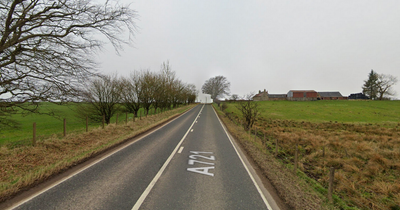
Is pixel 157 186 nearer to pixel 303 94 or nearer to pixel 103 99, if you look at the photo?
pixel 103 99

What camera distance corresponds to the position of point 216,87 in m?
90.7

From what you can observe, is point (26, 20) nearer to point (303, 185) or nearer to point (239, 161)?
point (239, 161)

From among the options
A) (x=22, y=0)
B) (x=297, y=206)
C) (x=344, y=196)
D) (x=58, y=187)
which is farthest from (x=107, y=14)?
(x=344, y=196)

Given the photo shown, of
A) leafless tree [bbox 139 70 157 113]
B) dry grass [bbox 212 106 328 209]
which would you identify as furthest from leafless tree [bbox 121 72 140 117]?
dry grass [bbox 212 106 328 209]

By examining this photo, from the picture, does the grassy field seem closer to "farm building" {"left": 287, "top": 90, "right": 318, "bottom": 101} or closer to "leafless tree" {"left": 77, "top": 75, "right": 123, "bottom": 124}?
"leafless tree" {"left": 77, "top": 75, "right": 123, "bottom": 124}

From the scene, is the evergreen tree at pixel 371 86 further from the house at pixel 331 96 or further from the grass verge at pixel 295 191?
the grass verge at pixel 295 191

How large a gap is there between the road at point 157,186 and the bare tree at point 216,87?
82356 millimetres

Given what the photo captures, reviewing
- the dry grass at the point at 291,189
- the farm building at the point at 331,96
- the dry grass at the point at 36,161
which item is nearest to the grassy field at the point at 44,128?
the dry grass at the point at 36,161

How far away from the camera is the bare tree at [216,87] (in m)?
88.8

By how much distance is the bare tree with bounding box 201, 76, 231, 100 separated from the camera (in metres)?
88.8

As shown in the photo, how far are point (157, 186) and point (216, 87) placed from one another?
3460 inches

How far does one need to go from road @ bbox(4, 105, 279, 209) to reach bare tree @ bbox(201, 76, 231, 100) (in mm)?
82356

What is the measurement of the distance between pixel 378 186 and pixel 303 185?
3200 millimetres

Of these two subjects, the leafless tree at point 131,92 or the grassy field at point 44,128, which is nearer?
the grassy field at point 44,128
